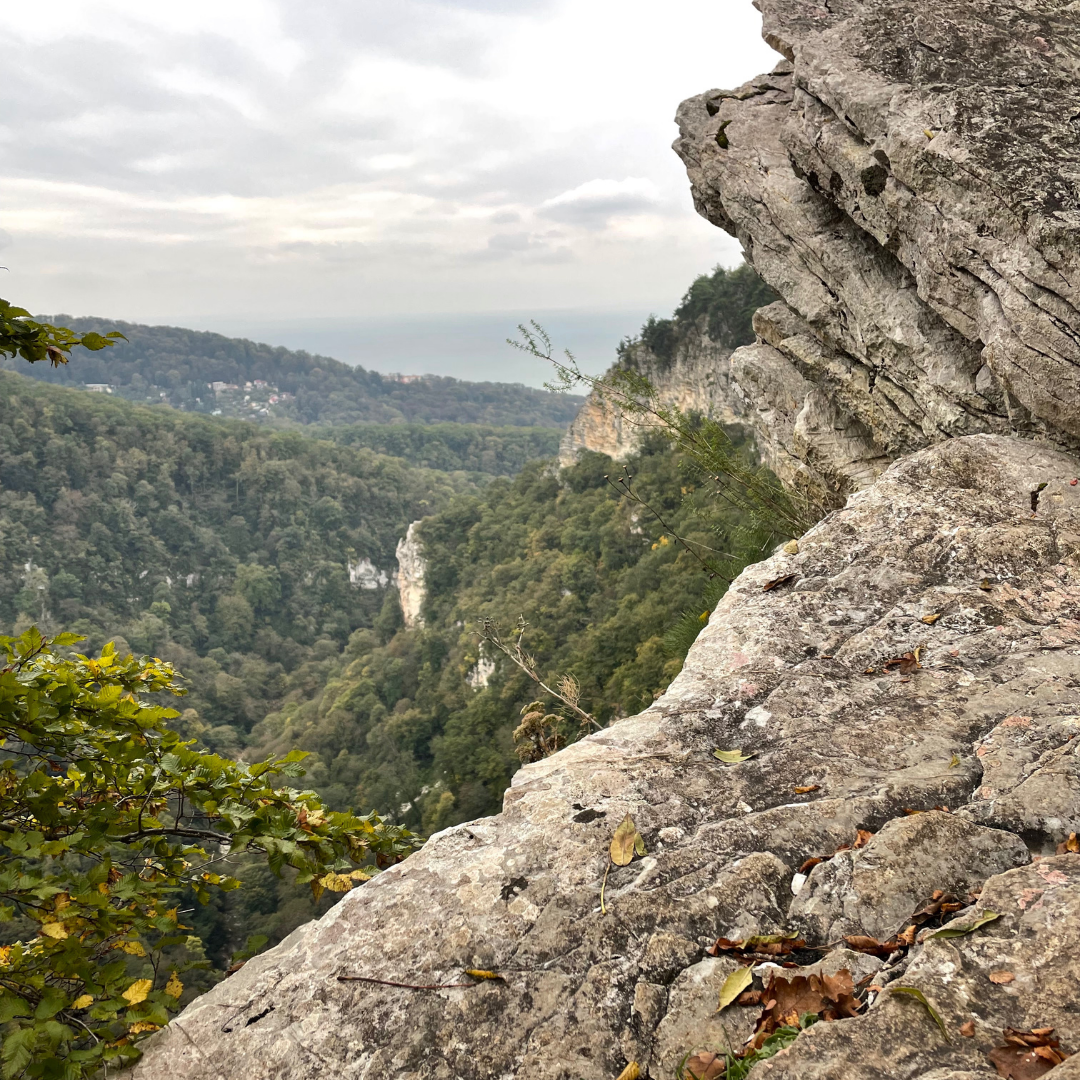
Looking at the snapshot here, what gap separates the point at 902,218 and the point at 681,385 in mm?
37470

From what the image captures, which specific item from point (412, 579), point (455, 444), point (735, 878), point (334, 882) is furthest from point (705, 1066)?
point (455, 444)

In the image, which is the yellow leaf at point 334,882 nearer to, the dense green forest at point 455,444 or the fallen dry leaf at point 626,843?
the fallen dry leaf at point 626,843

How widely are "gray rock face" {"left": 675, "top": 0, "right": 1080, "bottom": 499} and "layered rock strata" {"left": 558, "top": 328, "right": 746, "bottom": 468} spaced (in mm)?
26249

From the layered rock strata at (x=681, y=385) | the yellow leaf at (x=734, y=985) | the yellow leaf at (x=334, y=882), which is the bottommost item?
the yellow leaf at (x=334, y=882)

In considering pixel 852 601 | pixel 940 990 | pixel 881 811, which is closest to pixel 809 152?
pixel 852 601

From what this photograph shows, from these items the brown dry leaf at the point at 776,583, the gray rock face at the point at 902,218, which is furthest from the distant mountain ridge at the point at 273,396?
the brown dry leaf at the point at 776,583

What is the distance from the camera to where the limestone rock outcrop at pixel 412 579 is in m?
56.5

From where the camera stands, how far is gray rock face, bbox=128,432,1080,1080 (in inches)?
74.9

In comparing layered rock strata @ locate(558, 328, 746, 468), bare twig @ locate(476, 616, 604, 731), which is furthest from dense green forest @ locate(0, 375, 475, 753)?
bare twig @ locate(476, 616, 604, 731)

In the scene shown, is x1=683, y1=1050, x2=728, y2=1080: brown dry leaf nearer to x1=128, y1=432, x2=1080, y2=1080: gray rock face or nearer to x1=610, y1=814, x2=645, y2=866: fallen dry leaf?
x1=128, y1=432, x2=1080, y2=1080: gray rock face

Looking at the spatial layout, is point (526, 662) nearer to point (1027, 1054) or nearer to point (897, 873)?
point (897, 873)

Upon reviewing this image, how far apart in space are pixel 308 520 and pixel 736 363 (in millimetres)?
87881

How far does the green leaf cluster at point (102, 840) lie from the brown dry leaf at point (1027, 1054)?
6.89ft

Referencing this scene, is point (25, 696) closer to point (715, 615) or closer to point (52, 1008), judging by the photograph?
point (52, 1008)
